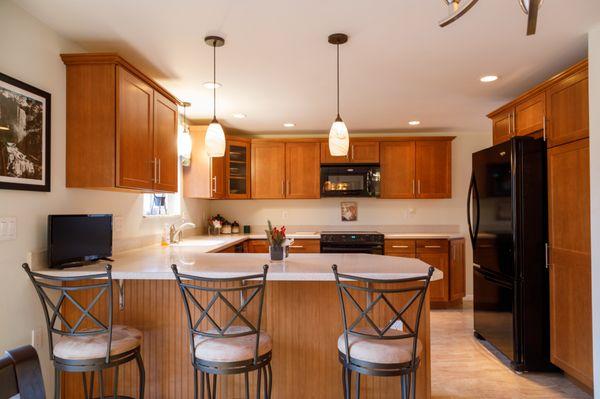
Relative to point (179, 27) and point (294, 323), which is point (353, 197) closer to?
point (294, 323)

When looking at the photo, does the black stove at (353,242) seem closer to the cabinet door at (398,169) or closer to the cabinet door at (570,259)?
the cabinet door at (398,169)

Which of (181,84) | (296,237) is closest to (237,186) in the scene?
(296,237)

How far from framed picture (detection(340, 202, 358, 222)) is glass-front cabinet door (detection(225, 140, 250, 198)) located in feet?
4.61

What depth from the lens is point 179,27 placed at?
88.4 inches

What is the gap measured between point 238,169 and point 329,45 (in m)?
2.87

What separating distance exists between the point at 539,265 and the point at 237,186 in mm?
3559

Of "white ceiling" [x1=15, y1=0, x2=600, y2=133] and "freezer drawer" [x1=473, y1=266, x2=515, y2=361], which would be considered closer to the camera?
"white ceiling" [x1=15, y1=0, x2=600, y2=133]

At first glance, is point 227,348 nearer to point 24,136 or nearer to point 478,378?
point 24,136

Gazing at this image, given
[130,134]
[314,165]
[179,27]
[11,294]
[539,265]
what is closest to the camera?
[11,294]

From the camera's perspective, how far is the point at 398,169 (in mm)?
5012

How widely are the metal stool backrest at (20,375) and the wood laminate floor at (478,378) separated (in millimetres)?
2500

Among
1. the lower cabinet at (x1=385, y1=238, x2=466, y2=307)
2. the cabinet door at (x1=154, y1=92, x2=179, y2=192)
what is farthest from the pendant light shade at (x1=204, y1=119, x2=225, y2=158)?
the lower cabinet at (x1=385, y1=238, x2=466, y2=307)

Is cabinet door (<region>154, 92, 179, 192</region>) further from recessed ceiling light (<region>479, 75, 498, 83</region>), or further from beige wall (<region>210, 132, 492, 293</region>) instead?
recessed ceiling light (<region>479, 75, 498, 83</region>)

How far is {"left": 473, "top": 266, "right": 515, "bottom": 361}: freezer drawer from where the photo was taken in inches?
118
